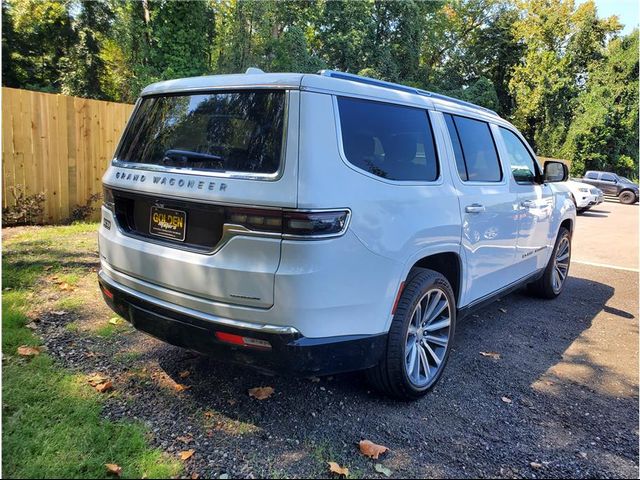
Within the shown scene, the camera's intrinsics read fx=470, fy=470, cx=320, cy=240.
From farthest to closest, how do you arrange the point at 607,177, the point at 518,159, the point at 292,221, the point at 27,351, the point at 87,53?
the point at 607,177 → the point at 87,53 → the point at 518,159 → the point at 27,351 → the point at 292,221

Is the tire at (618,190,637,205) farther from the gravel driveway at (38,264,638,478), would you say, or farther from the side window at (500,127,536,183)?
the gravel driveway at (38,264,638,478)

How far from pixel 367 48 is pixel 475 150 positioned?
23268mm

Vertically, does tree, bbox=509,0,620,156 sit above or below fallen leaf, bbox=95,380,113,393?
above

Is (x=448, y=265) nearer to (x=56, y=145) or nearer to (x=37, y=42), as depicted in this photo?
(x=56, y=145)

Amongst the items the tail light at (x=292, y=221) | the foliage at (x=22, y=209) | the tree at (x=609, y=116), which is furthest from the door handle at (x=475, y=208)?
the tree at (x=609, y=116)

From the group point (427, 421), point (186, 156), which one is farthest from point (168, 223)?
point (427, 421)

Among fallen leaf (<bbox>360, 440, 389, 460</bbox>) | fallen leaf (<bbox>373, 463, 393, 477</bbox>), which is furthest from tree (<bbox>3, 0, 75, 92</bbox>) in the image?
fallen leaf (<bbox>373, 463, 393, 477</bbox>)

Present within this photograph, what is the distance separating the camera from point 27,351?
11.1 feet

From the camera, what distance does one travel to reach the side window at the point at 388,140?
8.77ft

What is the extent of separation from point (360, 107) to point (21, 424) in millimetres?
2613

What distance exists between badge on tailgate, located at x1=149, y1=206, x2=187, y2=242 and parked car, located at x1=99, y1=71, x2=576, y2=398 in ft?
0.04

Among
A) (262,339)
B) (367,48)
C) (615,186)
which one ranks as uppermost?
(367,48)

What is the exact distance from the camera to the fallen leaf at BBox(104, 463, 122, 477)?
2.29 metres

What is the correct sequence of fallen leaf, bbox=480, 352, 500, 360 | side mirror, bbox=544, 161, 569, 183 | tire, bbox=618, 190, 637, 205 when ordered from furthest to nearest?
tire, bbox=618, 190, 637, 205 < side mirror, bbox=544, 161, 569, 183 < fallen leaf, bbox=480, 352, 500, 360
